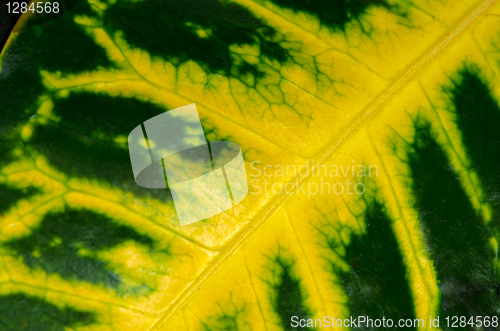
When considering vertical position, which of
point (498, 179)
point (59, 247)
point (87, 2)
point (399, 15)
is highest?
point (399, 15)

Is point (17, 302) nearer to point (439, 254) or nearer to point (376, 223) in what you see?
point (376, 223)

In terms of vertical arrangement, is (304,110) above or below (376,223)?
above

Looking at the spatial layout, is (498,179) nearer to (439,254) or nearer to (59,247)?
(439,254)

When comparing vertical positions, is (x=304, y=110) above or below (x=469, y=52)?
below

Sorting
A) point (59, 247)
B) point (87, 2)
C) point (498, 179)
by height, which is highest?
point (87, 2)

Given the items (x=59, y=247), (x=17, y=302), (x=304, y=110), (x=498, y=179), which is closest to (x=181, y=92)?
(x=304, y=110)

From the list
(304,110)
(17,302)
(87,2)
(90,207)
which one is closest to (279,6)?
(304,110)
